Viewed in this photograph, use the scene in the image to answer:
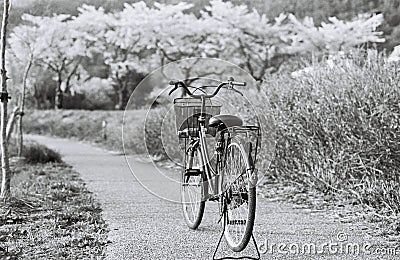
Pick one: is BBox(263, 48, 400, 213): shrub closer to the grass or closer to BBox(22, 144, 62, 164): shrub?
the grass

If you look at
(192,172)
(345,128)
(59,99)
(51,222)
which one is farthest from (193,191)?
(59,99)

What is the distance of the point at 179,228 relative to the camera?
14.2 ft

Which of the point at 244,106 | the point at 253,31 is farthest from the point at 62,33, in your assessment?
the point at 244,106

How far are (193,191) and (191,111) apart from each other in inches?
21.6

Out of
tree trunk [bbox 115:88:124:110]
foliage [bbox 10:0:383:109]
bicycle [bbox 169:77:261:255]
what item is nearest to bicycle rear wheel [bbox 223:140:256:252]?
bicycle [bbox 169:77:261:255]

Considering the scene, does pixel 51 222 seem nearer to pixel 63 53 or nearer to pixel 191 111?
pixel 191 111

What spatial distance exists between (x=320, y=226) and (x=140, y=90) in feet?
5.18

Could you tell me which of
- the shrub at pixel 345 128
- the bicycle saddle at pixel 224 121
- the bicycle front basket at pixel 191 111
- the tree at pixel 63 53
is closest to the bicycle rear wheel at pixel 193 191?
the bicycle front basket at pixel 191 111

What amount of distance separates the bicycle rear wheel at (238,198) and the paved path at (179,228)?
152 mm

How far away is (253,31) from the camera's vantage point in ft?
65.8

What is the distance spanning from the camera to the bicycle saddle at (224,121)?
3.67 m

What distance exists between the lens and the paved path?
11.8ft

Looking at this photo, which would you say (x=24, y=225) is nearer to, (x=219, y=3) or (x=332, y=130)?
(x=332, y=130)

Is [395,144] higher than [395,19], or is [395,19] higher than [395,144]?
[395,19]
